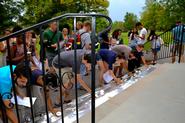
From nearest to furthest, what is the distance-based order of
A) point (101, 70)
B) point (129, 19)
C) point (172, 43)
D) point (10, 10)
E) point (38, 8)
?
1. point (101, 70)
2. point (172, 43)
3. point (10, 10)
4. point (38, 8)
5. point (129, 19)

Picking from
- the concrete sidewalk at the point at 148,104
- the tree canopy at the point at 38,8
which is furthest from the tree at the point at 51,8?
the concrete sidewalk at the point at 148,104

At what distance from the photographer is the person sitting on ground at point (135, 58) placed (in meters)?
7.31

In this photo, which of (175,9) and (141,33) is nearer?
(141,33)

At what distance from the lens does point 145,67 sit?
7.55 m

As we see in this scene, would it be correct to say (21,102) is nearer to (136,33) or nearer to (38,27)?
(38,27)

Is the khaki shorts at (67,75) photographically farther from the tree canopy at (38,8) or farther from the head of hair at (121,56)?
the tree canopy at (38,8)

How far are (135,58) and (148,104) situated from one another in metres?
3.20

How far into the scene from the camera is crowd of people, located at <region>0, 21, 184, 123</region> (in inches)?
112

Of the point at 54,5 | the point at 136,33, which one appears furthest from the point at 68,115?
the point at 54,5

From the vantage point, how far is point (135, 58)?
750 cm

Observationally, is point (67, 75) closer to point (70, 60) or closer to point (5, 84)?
point (70, 60)

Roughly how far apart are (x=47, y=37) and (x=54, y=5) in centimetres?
3051

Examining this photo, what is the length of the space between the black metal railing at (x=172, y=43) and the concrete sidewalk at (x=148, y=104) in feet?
8.17

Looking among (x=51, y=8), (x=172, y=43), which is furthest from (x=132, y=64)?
(x=51, y=8)
